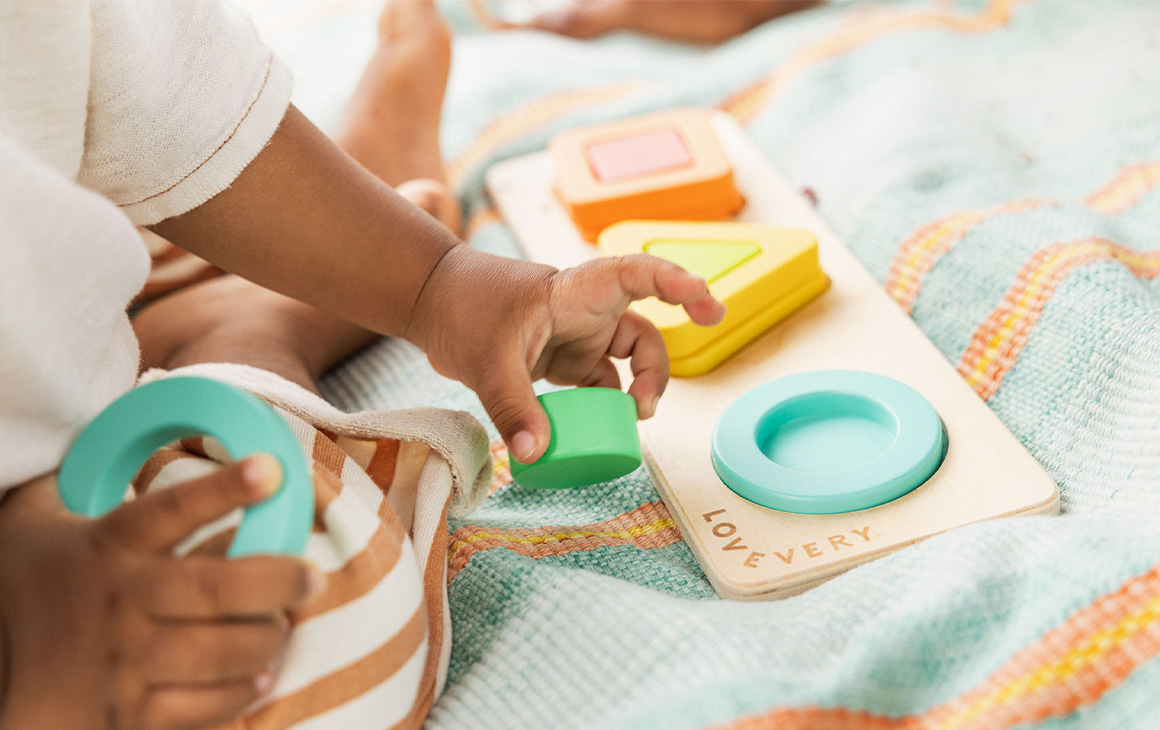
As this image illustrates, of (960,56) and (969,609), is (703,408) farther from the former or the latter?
(960,56)

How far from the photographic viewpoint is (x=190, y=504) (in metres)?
0.32

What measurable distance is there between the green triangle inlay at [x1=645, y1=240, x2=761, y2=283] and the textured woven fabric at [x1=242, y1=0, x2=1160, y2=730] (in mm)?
99

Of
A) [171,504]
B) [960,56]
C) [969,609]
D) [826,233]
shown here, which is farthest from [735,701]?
[960,56]

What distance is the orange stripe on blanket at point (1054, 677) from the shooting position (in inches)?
12.8

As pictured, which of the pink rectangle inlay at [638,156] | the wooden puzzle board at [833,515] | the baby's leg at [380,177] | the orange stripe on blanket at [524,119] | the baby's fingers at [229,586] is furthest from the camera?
the orange stripe on blanket at [524,119]

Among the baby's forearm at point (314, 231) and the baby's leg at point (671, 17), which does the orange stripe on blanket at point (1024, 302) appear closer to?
the baby's forearm at point (314, 231)

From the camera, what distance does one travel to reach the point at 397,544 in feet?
1.30

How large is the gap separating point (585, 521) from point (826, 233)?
1.02ft

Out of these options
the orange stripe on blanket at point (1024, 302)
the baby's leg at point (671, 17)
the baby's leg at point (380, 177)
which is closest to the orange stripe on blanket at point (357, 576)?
the baby's leg at point (380, 177)

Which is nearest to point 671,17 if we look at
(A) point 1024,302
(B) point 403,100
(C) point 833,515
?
(B) point 403,100

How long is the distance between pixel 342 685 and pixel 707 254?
1.24 ft

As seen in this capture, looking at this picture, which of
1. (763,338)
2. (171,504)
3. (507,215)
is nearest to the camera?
(171,504)

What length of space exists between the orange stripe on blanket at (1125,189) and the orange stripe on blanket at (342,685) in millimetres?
525

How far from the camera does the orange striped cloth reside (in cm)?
35
